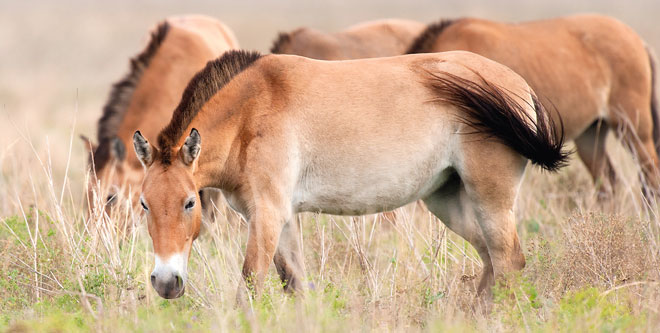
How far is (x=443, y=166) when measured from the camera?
5348 mm

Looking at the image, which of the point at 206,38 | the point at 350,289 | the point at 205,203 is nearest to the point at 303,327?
the point at 350,289

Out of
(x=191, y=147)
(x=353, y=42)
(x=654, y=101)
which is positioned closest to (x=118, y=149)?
(x=191, y=147)

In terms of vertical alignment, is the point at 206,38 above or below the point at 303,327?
above

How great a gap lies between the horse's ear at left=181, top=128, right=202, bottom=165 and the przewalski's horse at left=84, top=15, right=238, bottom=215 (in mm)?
1810

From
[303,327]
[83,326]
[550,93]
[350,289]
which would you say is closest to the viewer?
[303,327]

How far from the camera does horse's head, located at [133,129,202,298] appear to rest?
4.54 metres

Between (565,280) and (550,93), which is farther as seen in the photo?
(550,93)

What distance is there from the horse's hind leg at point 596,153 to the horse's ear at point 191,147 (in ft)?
17.3

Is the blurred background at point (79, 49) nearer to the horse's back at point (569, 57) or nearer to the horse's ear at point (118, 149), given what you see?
the horse's ear at point (118, 149)

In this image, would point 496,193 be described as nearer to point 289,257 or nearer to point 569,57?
point 289,257

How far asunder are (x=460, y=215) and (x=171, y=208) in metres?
2.08

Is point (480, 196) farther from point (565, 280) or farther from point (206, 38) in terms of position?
point (206, 38)

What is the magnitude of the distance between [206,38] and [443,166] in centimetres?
470

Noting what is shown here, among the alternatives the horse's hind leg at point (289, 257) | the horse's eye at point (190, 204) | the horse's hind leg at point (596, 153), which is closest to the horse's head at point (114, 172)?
the horse's hind leg at point (289, 257)
